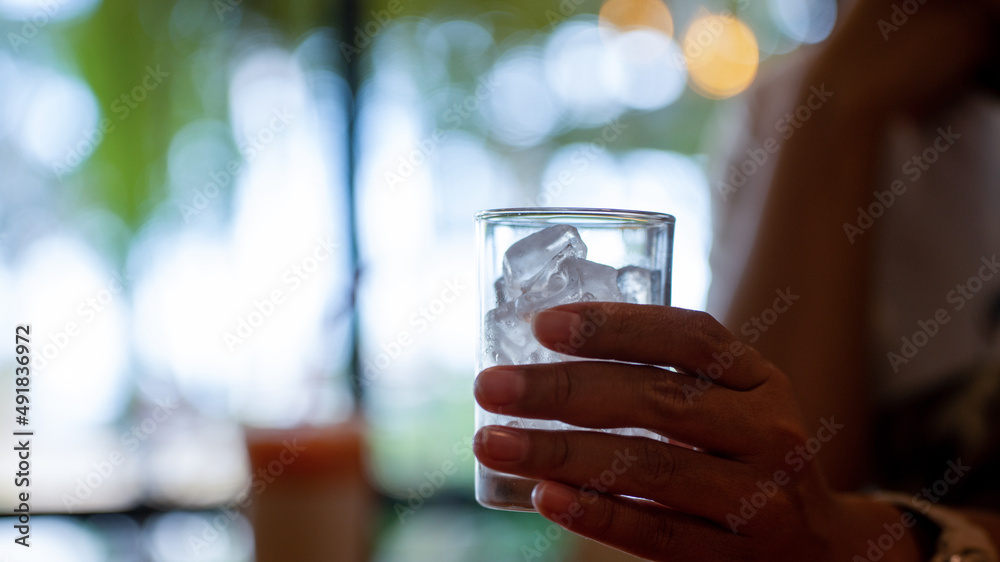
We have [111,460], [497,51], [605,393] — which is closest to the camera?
[605,393]

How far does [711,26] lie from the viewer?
12.8ft

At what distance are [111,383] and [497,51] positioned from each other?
260 centimetres

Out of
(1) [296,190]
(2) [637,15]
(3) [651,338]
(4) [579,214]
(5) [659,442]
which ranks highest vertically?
(2) [637,15]

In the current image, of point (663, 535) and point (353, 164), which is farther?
point (353, 164)

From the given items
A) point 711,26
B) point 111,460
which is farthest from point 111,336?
point 711,26

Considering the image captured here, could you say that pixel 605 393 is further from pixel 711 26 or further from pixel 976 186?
pixel 711 26

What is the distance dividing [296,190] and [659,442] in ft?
10.6

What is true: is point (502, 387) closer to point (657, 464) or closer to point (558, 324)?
point (558, 324)

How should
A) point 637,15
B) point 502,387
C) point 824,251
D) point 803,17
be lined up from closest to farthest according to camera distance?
1. point 502,387
2. point 824,251
3. point 637,15
4. point 803,17

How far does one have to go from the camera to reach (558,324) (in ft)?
2.02

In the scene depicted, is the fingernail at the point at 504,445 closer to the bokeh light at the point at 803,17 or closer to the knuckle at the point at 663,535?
the knuckle at the point at 663,535

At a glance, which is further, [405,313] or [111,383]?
[405,313]

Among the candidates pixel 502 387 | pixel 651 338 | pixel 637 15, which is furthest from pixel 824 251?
pixel 637 15

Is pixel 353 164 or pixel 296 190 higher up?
pixel 353 164
